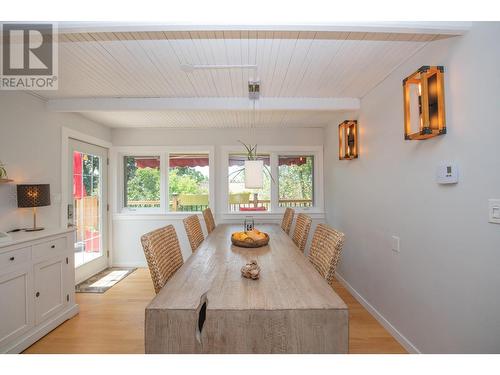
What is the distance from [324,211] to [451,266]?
105 inches

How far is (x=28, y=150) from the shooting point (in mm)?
2586

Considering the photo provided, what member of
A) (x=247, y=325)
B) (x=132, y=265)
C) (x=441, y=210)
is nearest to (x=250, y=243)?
(x=247, y=325)

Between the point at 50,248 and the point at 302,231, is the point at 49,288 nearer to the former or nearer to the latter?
the point at 50,248

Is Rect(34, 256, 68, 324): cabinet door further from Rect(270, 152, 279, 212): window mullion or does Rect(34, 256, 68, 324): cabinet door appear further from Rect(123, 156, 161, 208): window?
Rect(270, 152, 279, 212): window mullion

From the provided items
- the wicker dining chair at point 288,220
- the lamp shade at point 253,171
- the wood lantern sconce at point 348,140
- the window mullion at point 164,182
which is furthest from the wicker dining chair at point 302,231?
the window mullion at point 164,182

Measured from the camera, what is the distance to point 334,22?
136cm

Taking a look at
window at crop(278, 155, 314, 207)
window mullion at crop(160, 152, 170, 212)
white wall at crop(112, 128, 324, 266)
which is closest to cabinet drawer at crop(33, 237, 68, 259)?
white wall at crop(112, 128, 324, 266)

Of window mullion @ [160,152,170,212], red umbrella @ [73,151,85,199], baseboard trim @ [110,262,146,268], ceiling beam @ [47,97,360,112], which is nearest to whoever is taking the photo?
ceiling beam @ [47,97,360,112]

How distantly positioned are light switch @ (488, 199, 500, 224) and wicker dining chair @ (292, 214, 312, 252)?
1333 millimetres

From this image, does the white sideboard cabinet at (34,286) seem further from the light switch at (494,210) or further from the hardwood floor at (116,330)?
the light switch at (494,210)

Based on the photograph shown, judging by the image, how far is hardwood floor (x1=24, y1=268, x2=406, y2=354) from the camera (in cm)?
208

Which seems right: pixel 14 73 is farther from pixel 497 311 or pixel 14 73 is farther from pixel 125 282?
pixel 497 311

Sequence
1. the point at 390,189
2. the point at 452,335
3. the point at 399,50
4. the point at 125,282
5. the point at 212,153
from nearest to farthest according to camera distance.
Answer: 1. the point at 452,335
2. the point at 399,50
3. the point at 390,189
4. the point at 125,282
5. the point at 212,153

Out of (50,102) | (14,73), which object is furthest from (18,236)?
Answer: (50,102)
